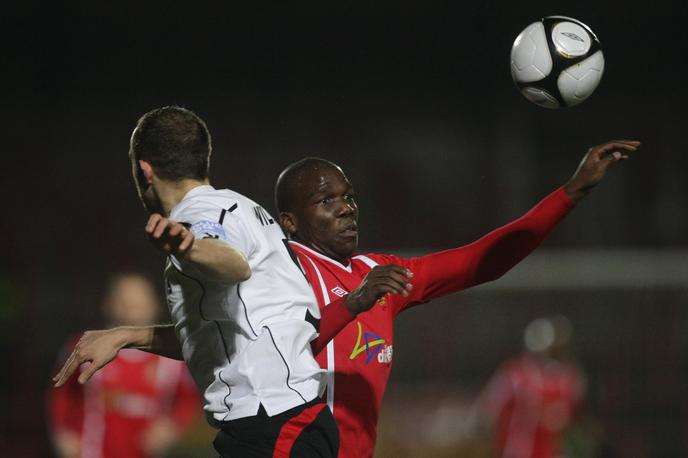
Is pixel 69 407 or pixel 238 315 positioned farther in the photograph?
pixel 69 407

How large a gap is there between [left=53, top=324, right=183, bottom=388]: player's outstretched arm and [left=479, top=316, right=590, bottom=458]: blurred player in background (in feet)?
17.5

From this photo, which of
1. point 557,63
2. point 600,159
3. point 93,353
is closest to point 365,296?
point 93,353

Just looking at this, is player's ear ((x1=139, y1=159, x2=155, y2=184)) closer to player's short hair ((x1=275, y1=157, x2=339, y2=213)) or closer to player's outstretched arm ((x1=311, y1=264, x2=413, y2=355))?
player's outstretched arm ((x1=311, y1=264, x2=413, y2=355))

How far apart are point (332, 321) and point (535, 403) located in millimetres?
5546

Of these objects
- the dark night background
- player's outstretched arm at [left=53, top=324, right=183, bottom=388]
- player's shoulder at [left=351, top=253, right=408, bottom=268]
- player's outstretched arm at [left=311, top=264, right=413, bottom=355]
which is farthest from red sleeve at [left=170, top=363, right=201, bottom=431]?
the dark night background

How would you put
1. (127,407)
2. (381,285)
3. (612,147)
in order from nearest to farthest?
(381,285)
(612,147)
(127,407)

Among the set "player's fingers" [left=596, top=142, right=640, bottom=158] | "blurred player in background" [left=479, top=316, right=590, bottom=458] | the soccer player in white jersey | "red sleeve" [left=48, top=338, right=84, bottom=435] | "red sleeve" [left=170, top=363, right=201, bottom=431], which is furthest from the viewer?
"blurred player in background" [left=479, top=316, right=590, bottom=458]

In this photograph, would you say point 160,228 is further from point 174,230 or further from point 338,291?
point 338,291

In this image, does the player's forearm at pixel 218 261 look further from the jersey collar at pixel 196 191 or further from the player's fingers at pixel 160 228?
the jersey collar at pixel 196 191

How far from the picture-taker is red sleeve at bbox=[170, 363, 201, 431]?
5.90m

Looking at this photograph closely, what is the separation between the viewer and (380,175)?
445 inches

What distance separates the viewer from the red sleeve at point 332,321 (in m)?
2.91

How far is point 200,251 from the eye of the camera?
240 cm

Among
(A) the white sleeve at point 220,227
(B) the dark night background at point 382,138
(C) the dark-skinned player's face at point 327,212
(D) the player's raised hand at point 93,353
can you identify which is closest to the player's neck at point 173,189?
(A) the white sleeve at point 220,227
